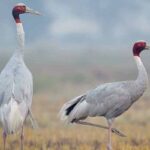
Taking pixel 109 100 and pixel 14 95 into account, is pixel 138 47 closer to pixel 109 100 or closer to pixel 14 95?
pixel 109 100

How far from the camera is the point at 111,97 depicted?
11.8 metres

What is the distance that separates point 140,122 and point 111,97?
429 inches

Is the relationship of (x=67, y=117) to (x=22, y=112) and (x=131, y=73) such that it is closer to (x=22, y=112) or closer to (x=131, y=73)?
(x=22, y=112)

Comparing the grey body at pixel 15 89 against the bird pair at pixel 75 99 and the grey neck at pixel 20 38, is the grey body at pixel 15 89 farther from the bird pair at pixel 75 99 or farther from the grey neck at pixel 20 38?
the grey neck at pixel 20 38

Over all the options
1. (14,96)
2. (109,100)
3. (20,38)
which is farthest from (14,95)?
(109,100)

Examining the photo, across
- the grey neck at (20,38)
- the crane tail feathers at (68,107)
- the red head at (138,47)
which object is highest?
the grey neck at (20,38)

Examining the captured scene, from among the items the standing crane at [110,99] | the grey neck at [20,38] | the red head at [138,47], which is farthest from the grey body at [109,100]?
the grey neck at [20,38]

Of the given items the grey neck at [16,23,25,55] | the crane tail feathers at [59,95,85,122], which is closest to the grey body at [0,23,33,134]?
the grey neck at [16,23,25,55]

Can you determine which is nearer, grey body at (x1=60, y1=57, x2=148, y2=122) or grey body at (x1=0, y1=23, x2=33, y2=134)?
grey body at (x1=0, y1=23, x2=33, y2=134)

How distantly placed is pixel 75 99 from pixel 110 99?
61 centimetres

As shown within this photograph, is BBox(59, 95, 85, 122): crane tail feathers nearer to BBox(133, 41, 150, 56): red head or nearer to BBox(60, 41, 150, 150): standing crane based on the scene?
BBox(60, 41, 150, 150): standing crane

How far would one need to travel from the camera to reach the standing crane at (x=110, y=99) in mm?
11648

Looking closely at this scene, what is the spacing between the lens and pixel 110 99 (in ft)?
38.7

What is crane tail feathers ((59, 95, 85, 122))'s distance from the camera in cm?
1183
